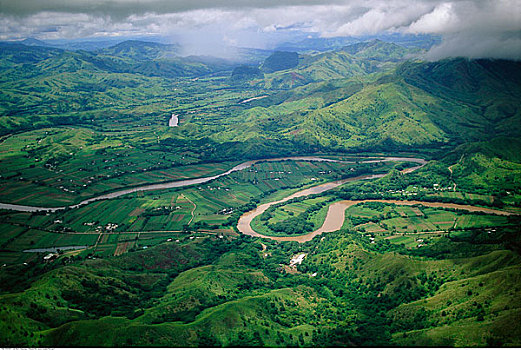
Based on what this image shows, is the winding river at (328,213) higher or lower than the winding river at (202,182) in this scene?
lower

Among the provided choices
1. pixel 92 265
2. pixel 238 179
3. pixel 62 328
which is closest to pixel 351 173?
pixel 238 179

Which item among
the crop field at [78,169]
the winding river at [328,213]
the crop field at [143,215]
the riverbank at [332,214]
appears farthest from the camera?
Answer: the crop field at [78,169]

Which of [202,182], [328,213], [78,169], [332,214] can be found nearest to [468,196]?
[332,214]

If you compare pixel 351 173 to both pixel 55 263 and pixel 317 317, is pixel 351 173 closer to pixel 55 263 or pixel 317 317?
pixel 317 317

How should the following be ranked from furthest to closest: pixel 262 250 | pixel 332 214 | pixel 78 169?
1. pixel 78 169
2. pixel 332 214
3. pixel 262 250

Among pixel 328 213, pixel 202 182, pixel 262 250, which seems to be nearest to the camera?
pixel 262 250

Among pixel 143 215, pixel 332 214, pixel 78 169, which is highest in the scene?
pixel 78 169

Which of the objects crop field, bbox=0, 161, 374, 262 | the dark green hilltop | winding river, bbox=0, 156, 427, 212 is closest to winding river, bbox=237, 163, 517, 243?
the dark green hilltop

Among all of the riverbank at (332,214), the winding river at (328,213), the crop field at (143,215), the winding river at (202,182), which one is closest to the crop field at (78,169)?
the winding river at (202,182)

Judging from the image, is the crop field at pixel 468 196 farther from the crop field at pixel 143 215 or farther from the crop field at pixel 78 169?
the crop field at pixel 78 169

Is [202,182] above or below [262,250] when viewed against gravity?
above

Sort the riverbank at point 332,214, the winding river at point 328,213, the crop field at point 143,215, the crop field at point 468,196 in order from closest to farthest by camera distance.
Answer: the crop field at point 143,215, the riverbank at point 332,214, the winding river at point 328,213, the crop field at point 468,196

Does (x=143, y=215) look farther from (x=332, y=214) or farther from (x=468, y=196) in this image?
(x=468, y=196)
